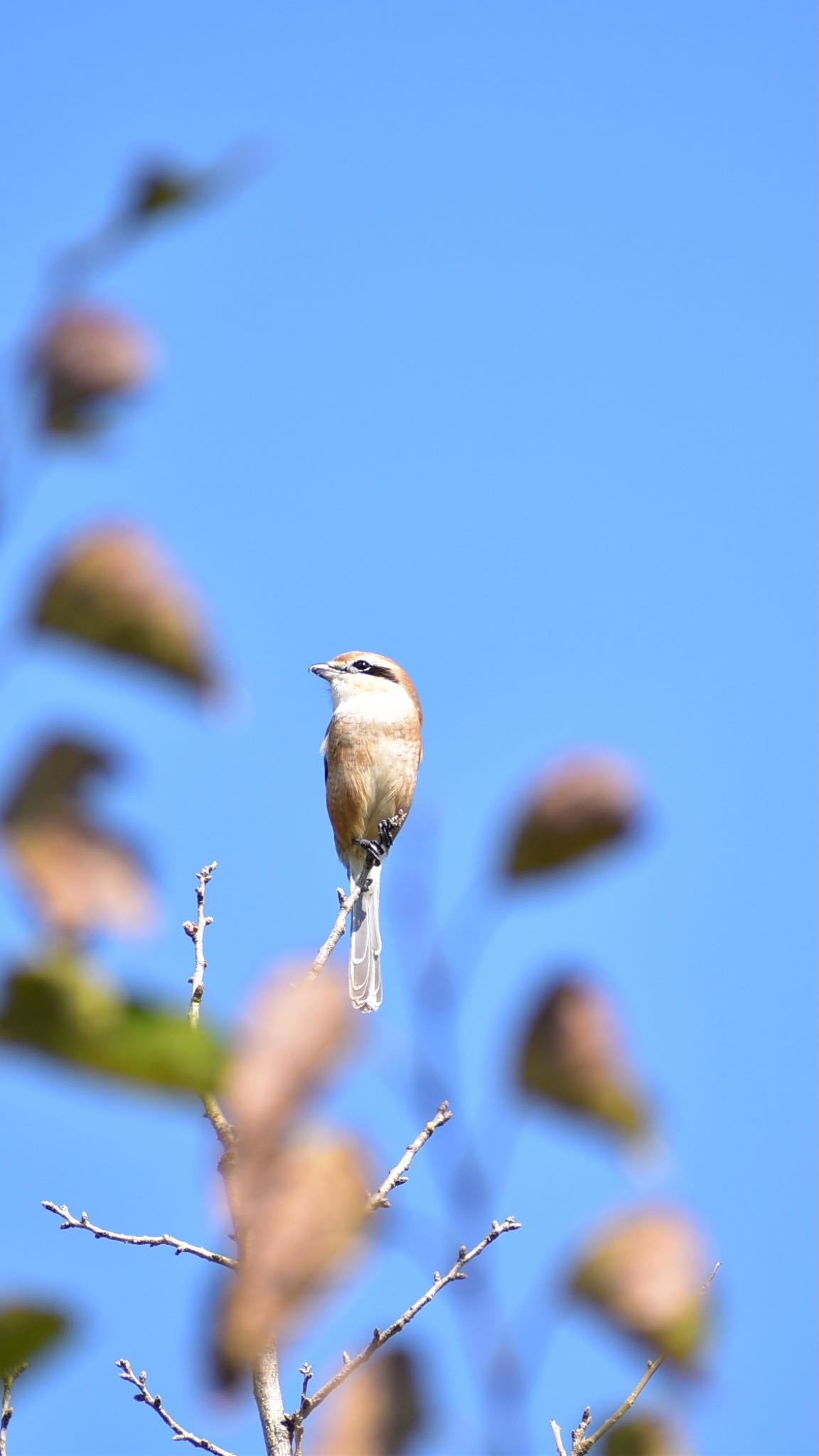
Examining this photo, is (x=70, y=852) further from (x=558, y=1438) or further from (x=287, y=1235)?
(x=558, y=1438)

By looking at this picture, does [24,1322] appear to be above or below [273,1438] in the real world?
below

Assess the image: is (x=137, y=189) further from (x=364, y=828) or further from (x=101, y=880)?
(x=364, y=828)

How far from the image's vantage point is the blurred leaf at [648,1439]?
1165 millimetres

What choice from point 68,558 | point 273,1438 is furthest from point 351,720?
point 68,558

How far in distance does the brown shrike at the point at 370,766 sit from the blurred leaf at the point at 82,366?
747cm

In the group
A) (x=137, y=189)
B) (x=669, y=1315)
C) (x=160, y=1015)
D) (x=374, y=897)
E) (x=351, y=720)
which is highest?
(x=351, y=720)

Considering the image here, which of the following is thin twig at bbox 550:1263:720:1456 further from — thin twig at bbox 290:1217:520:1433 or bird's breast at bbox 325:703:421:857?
bird's breast at bbox 325:703:421:857

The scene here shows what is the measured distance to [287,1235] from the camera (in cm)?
97

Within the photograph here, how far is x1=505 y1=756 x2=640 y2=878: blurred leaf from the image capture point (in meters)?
0.99

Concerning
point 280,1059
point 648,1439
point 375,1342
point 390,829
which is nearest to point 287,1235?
point 280,1059

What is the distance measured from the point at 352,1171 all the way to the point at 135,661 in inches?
15.1

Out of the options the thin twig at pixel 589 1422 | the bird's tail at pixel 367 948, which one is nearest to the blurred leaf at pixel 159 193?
the thin twig at pixel 589 1422

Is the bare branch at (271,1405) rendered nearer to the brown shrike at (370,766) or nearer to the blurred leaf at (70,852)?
the blurred leaf at (70,852)

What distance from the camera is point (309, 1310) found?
0.96 metres
